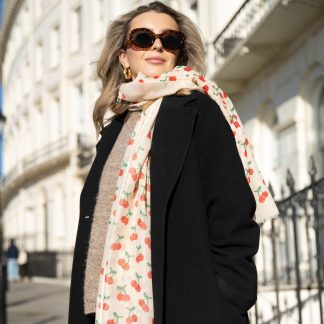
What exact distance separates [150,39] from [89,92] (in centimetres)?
2829

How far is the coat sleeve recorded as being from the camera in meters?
2.50

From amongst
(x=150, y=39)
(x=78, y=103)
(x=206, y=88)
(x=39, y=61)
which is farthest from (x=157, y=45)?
(x=39, y=61)

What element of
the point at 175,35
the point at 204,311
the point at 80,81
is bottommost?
the point at 204,311

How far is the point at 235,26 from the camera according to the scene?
17547 mm

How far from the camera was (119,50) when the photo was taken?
10.8ft

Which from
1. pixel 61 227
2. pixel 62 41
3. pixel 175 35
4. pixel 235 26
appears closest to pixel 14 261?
pixel 61 227

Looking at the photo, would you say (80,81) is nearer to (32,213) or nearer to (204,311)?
(32,213)

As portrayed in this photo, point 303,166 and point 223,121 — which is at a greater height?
point 303,166

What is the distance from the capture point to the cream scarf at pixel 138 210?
2.58m

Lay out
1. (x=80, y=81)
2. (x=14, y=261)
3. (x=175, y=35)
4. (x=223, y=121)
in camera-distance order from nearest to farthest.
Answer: (x=223, y=121) < (x=175, y=35) < (x=14, y=261) < (x=80, y=81)

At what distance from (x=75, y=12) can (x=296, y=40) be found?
65.2 ft

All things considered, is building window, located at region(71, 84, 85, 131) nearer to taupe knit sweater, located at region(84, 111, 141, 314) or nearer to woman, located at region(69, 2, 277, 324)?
taupe knit sweater, located at region(84, 111, 141, 314)

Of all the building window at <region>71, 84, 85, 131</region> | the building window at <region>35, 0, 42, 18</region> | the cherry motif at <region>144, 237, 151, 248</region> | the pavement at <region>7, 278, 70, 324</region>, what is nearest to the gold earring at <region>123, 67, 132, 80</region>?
the cherry motif at <region>144, 237, 151, 248</region>

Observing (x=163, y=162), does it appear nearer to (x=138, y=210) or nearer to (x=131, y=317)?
(x=138, y=210)
